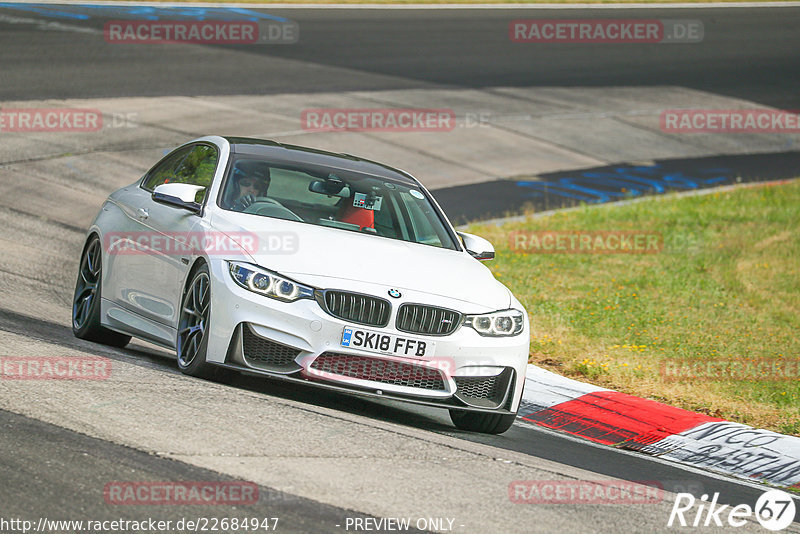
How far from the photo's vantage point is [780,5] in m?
44.5

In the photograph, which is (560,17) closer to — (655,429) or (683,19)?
(683,19)

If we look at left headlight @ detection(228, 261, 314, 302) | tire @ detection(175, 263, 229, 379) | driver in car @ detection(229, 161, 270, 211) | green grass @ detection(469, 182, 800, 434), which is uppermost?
driver in car @ detection(229, 161, 270, 211)

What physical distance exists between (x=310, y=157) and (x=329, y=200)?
475 mm

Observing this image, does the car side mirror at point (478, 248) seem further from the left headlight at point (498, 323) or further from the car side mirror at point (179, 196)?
the car side mirror at point (179, 196)

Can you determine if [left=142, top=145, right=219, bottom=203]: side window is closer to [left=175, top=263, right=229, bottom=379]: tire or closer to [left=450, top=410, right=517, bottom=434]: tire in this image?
[left=175, top=263, right=229, bottom=379]: tire

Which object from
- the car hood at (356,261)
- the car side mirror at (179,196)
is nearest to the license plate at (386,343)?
the car hood at (356,261)

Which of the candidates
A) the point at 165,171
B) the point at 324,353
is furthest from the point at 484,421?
the point at 165,171

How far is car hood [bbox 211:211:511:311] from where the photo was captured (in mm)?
7316

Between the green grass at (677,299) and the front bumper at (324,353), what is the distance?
267 cm

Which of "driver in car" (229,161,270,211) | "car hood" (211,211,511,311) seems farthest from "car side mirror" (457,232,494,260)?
"driver in car" (229,161,270,211)

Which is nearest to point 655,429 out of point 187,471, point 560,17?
point 187,471

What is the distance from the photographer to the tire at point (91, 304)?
899cm

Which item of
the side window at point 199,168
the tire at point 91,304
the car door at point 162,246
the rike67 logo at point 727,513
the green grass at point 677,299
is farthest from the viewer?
the green grass at point 677,299

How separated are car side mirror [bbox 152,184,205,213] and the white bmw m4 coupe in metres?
0.01
